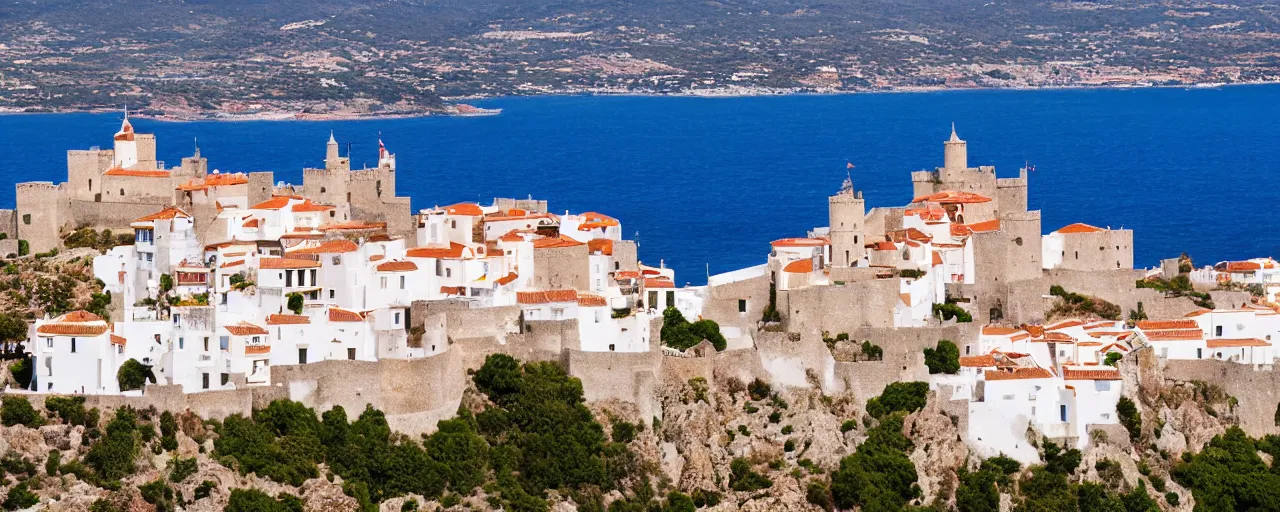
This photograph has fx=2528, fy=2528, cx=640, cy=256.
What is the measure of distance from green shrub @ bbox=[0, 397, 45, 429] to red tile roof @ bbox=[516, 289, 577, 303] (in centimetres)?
952

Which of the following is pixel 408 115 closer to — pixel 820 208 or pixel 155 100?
pixel 155 100

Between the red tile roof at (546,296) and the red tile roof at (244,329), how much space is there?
17.0ft

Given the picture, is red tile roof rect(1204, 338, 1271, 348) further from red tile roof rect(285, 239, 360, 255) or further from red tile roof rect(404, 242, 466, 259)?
red tile roof rect(285, 239, 360, 255)

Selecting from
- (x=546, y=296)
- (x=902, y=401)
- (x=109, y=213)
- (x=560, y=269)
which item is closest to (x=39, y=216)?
→ (x=109, y=213)

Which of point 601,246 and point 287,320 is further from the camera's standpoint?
point 601,246

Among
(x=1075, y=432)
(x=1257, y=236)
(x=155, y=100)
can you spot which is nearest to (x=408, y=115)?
(x=155, y=100)

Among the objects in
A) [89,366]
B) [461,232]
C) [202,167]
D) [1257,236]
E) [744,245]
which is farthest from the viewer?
[1257,236]

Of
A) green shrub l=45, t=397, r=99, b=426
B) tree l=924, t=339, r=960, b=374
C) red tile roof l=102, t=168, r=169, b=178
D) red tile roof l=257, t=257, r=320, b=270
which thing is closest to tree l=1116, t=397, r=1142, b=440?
tree l=924, t=339, r=960, b=374

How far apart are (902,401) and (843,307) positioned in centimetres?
259

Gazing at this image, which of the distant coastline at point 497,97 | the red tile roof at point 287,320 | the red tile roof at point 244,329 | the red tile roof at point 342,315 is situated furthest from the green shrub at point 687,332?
the distant coastline at point 497,97

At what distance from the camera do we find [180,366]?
44312 millimetres

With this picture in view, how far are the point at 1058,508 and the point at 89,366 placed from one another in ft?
57.9

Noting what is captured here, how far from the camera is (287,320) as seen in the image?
45.4 m

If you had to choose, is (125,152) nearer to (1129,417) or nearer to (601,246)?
(601,246)
